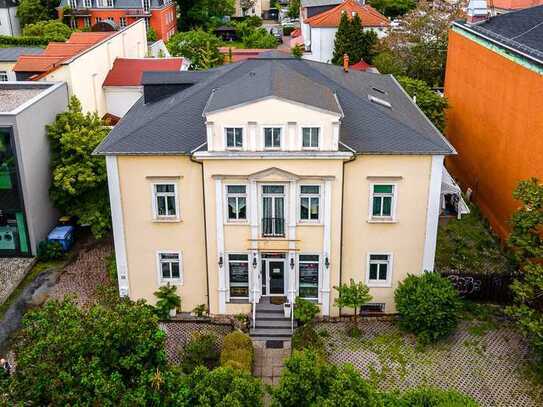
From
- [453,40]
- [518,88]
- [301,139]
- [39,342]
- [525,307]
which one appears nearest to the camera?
[39,342]

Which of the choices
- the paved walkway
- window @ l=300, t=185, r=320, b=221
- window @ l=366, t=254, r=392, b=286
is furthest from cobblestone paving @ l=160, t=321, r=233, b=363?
window @ l=366, t=254, r=392, b=286

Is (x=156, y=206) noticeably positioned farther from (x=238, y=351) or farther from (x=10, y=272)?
(x=10, y=272)

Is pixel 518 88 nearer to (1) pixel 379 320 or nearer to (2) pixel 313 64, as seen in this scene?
(2) pixel 313 64

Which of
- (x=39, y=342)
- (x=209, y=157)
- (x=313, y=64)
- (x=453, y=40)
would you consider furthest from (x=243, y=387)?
(x=453, y=40)

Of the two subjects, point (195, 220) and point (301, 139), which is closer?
point (301, 139)

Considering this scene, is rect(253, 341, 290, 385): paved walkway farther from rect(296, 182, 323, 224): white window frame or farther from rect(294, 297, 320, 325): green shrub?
rect(296, 182, 323, 224): white window frame

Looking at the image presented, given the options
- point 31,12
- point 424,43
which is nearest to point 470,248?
point 424,43

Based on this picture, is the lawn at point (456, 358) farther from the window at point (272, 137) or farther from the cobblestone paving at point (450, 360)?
the window at point (272, 137)

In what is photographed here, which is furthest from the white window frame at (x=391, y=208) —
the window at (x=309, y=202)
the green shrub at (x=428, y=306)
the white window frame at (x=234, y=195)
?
the white window frame at (x=234, y=195)
